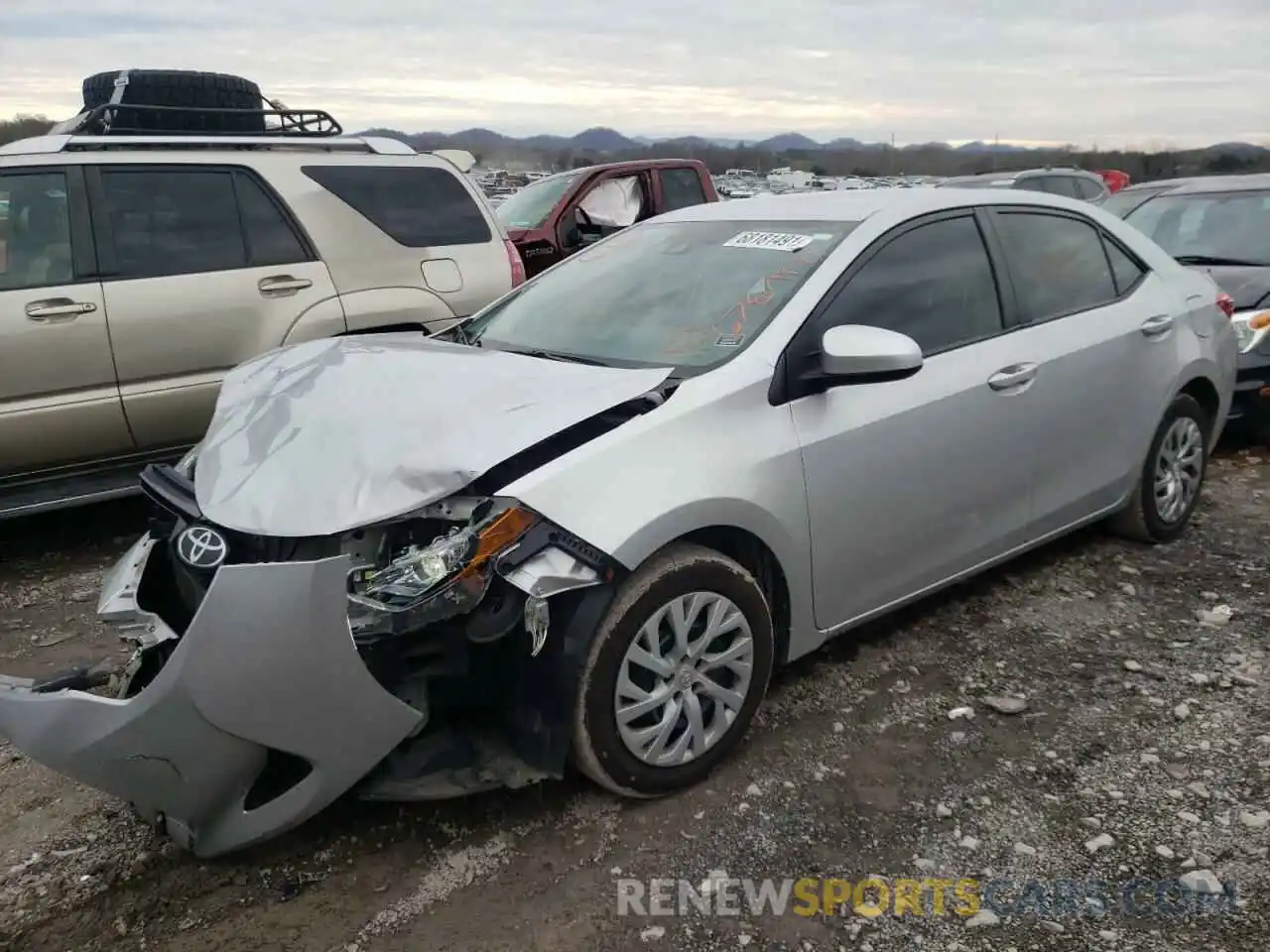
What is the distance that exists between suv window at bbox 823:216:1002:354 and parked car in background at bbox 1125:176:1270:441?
2.94 metres

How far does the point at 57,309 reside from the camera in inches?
186

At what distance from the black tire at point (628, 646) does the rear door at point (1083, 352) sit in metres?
1.54

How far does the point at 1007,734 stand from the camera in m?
3.33

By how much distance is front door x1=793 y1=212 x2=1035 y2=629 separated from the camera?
128 inches

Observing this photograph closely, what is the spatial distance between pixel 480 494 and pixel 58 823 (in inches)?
61.7

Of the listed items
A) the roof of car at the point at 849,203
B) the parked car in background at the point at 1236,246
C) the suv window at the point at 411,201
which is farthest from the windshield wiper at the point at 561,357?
the parked car in background at the point at 1236,246

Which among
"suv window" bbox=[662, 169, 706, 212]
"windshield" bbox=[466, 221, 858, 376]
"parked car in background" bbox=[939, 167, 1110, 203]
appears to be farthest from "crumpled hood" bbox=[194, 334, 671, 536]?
"parked car in background" bbox=[939, 167, 1110, 203]

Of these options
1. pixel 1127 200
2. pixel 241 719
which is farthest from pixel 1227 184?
pixel 241 719

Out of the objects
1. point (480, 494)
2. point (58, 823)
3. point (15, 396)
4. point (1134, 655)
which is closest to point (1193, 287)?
point (1134, 655)

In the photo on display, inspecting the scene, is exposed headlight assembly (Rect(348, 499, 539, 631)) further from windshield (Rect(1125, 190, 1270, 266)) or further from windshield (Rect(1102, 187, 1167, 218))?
windshield (Rect(1102, 187, 1167, 218))

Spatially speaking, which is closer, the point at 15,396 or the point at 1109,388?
the point at 1109,388

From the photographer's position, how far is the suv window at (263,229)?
5367 millimetres

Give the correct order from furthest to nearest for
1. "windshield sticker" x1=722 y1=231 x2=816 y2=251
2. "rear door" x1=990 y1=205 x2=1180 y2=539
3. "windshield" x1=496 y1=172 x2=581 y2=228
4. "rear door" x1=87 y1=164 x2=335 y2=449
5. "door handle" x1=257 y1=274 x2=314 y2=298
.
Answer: "windshield" x1=496 y1=172 x2=581 y2=228
"door handle" x1=257 y1=274 x2=314 y2=298
"rear door" x1=87 y1=164 x2=335 y2=449
"rear door" x1=990 y1=205 x2=1180 y2=539
"windshield sticker" x1=722 y1=231 x2=816 y2=251

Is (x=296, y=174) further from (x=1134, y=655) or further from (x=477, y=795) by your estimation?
(x=1134, y=655)
